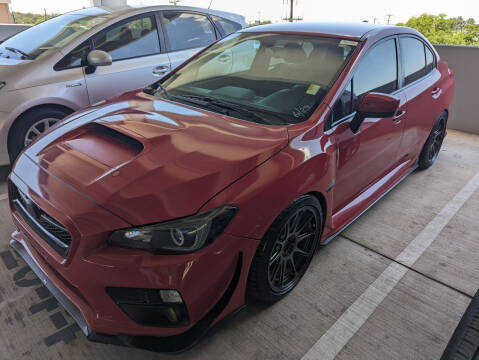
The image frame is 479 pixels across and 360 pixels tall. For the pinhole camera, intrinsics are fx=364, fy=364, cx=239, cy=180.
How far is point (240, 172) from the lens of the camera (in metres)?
1.69

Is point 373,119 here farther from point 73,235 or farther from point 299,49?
point 73,235

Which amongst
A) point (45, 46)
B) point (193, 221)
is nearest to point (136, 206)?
point (193, 221)

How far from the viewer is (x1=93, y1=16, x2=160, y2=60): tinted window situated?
12.7 feet

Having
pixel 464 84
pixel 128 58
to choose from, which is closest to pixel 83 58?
pixel 128 58

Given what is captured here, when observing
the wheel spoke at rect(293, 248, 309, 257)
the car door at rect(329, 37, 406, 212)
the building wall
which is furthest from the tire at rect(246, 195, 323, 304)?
the building wall

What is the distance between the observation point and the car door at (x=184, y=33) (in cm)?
429

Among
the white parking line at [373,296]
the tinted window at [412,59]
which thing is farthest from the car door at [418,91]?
the white parking line at [373,296]

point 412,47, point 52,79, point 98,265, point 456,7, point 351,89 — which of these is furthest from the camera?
point 456,7

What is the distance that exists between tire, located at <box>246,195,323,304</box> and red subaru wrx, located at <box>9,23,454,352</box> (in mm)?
11

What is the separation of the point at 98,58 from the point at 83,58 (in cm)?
32

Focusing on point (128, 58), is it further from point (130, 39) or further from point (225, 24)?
point (225, 24)

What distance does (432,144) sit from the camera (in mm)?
3904

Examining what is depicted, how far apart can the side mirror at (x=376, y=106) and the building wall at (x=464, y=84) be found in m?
4.07

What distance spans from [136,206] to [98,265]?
0.91 ft
